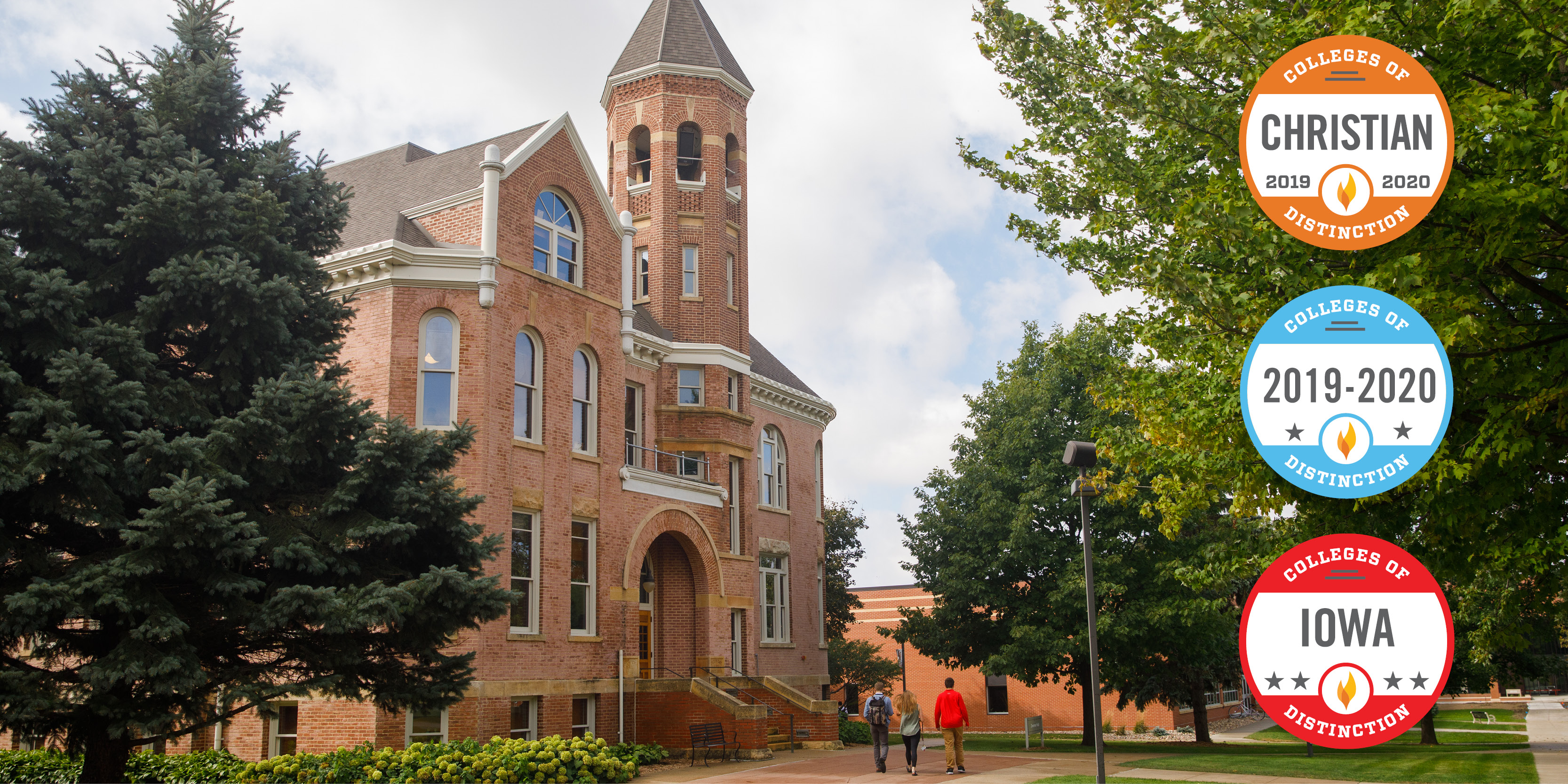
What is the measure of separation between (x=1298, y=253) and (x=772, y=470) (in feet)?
87.5

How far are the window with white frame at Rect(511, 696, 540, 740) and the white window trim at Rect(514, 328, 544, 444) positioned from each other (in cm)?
536

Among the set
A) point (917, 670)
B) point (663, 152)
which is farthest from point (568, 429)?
point (917, 670)

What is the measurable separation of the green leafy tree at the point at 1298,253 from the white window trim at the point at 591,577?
13.6 meters

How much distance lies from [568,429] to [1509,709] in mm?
70649

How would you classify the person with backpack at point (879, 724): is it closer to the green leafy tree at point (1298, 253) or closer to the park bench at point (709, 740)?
the park bench at point (709, 740)

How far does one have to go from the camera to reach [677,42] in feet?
105

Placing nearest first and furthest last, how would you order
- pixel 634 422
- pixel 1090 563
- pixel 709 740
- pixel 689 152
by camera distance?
pixel 1090 563
pixel 709 740
pixel 634 422
pixel 689 152

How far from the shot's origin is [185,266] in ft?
44.2

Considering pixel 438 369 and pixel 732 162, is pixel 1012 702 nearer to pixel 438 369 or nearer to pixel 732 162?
pixel 732 162

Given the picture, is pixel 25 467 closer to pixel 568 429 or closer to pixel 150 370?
pixel 150 370

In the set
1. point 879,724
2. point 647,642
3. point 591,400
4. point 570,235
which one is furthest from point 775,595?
point 570,235

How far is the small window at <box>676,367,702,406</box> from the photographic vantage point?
29906mm

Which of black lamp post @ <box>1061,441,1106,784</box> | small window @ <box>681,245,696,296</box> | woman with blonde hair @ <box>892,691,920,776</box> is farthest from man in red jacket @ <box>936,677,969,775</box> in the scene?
small window @ <box>681,245,696,296</box>

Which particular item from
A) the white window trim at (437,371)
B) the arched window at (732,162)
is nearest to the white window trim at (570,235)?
the white window trim at (437,371)
